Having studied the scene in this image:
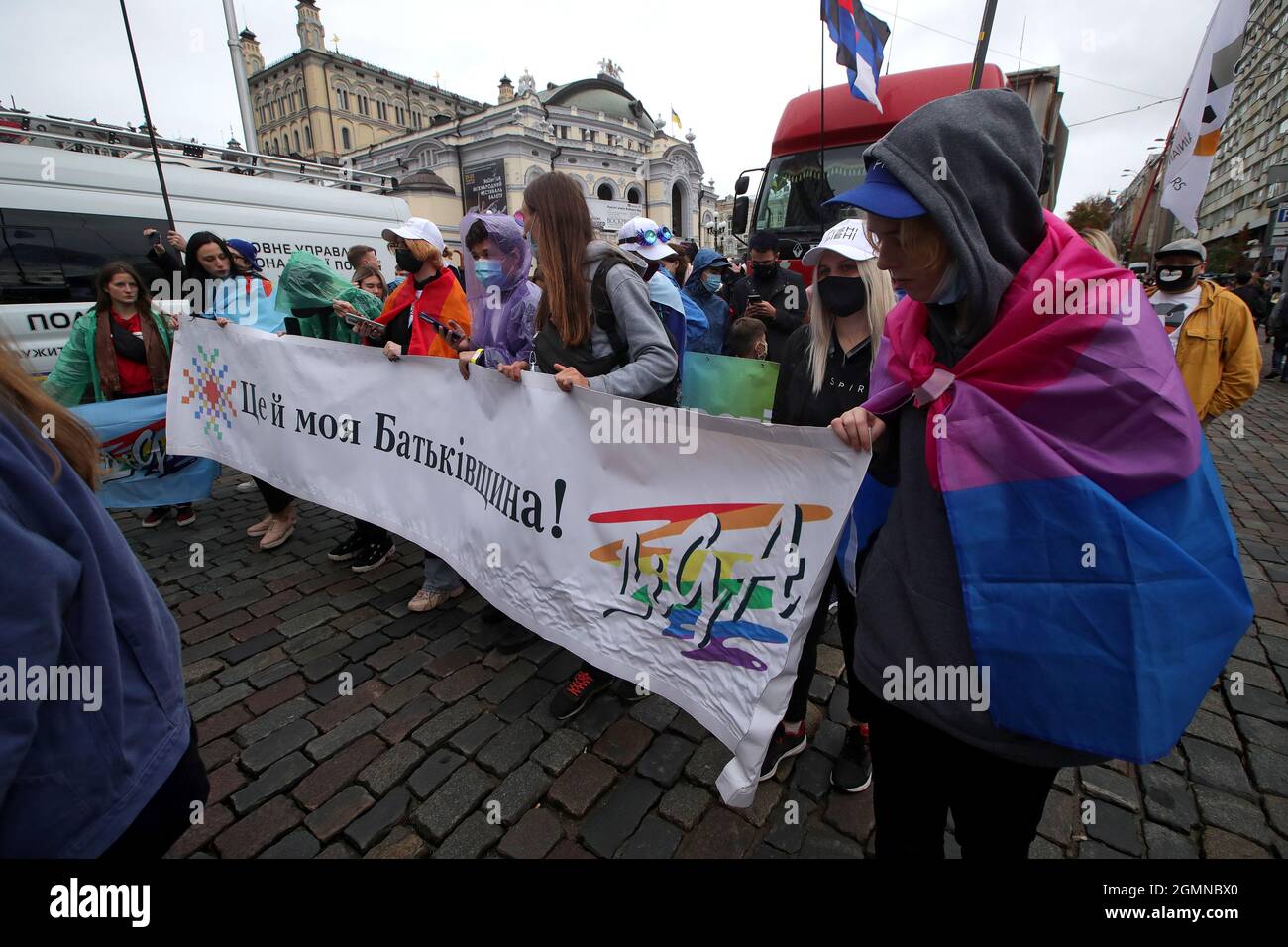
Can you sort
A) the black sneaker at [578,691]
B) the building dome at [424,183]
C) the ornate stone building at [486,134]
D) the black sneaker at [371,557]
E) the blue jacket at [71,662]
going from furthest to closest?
the ornate stone building at [486,134] < the building dome at [424,183] < the black sneaker at [371,557] < the black sneaker at [578,691] < the blue jacket at [71,662]

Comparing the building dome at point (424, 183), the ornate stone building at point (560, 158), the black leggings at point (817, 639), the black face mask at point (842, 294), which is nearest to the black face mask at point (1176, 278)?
the black face mask at point (842, 294)

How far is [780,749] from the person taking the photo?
98.3 inches

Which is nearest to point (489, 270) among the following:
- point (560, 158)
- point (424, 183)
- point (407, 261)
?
point (407, 261)

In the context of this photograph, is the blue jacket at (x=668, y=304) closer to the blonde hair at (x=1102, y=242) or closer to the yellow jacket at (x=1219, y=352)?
the blonde hair at (x=1102, y=242)

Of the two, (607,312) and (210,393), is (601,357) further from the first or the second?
(210,393)

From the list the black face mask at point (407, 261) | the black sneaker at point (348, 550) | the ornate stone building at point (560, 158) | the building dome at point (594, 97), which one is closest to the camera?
the black face mask at point (407, 261)

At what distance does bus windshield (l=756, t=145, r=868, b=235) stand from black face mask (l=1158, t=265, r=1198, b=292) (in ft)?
9.90

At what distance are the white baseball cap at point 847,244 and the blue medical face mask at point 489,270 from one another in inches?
74.8

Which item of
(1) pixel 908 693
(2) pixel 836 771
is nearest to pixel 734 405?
(2) pixel 836 771

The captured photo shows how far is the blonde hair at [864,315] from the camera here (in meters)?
2.19

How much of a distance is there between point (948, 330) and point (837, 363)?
1.01 meters

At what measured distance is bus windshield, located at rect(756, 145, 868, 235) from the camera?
23.3 feet

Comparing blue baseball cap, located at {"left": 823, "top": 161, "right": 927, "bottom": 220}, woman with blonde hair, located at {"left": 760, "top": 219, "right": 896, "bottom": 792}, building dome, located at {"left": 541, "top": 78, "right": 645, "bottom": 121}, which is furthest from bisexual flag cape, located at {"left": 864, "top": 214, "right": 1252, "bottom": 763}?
building dome, located at {"left": 541, "top": 78, "right": 645, "bottom": 121}

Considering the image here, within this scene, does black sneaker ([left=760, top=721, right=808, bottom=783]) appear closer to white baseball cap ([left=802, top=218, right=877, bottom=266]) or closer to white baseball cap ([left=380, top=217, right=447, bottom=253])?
white baseball cap ([left=802, top=218, right=877, bottom=266])
